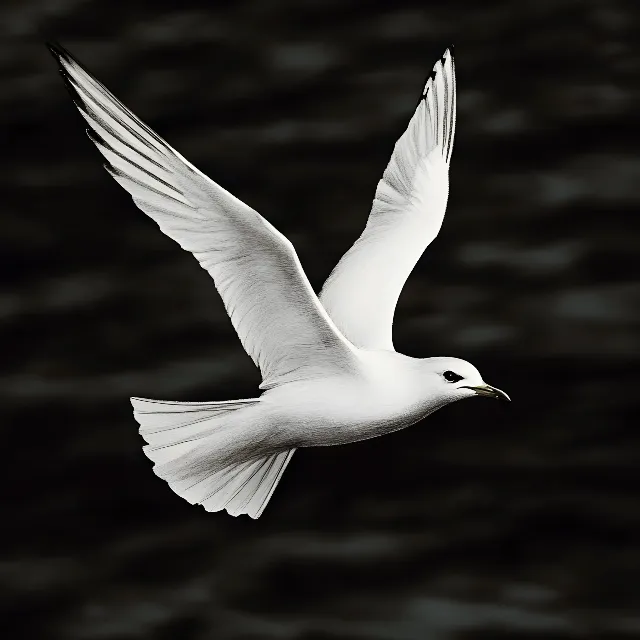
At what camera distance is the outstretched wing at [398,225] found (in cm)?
676

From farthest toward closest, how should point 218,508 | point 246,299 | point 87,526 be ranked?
→ point 87,526 → point 218,508 → point 246,299

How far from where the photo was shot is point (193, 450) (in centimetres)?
638

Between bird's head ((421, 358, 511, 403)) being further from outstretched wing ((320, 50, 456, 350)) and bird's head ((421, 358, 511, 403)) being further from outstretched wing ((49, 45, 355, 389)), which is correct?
outstretched wing ((320, 50, 456, 350))

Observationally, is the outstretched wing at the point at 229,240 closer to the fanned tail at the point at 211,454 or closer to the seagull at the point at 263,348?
the seagull at the point at 263,348

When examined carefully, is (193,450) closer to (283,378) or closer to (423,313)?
(283,378)

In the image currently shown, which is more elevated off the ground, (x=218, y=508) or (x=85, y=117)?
(x=85, y=117)

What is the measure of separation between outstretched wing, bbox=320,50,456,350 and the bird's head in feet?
1.61

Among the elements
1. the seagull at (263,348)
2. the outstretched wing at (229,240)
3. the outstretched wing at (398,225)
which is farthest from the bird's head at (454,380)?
the outstretched wing at (398,225)

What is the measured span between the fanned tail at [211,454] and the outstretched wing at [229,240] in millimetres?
231

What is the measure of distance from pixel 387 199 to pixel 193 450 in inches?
64.4

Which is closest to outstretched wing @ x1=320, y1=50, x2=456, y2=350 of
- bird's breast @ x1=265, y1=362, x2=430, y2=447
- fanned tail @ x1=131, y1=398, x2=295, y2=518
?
bird's breast @ x1=265, y1=362, x2=430, y2=447

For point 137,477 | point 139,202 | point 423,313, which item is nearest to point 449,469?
point 423,313

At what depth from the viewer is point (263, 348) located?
622 cm

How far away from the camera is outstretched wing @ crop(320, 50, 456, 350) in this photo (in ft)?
22.2
